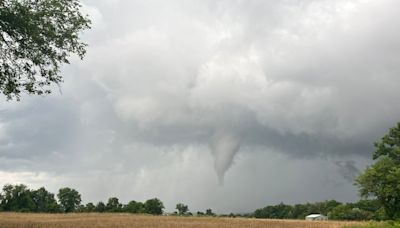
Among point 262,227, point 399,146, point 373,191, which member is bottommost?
point 262,227

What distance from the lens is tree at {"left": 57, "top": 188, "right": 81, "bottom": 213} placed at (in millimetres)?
143000

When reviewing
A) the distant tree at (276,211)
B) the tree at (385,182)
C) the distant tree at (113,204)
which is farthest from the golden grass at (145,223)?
the distant tree at (276,211)

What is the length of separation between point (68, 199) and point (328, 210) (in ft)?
274

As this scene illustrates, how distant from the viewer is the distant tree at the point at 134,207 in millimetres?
131175

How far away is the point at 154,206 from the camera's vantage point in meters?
132

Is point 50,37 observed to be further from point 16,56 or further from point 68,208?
point 68,208

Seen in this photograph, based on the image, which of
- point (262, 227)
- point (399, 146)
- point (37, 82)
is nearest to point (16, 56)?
point (37, 82)

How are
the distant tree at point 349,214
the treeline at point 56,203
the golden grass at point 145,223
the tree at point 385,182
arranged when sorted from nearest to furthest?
the golden grass at point 145,223, the tree at point 385,182, the distant tree at point 349,214, the treeline at point 56,203

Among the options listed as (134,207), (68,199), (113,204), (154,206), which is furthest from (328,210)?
(68,199)

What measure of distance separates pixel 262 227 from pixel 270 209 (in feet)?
395

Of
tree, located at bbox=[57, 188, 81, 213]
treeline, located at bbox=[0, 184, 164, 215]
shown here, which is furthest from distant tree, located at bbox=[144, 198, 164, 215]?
tree, located at bbox=[57, 188, 81, 213]

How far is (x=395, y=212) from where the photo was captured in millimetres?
67938

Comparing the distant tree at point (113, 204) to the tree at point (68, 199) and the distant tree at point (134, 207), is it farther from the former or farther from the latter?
the tree at point (68, 199)

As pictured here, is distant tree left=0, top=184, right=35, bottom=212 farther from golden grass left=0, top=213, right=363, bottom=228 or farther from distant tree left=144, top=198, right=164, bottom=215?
golden grass left=0, top=213, right=363, bottom=228
